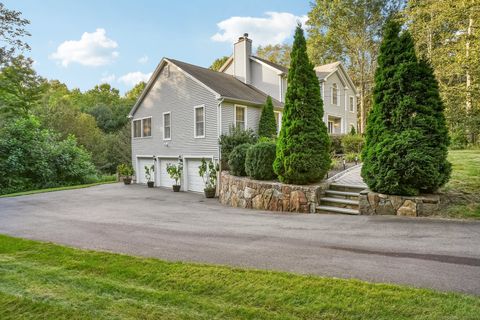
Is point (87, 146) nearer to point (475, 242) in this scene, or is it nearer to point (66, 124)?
point (66, 124)

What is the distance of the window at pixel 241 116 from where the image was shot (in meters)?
14.5

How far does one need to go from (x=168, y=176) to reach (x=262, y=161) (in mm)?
8243

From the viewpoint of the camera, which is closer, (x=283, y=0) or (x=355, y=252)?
(x=355, y=252)

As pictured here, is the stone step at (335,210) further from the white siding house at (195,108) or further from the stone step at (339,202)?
the white siding house at (195,108)

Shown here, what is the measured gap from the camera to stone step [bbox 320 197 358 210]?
8.26 metres

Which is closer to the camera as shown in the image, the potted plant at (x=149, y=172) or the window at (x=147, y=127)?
the potted plant at (x=149, y=172)

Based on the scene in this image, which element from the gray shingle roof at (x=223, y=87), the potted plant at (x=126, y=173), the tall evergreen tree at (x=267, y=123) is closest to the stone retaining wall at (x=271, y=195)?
the tall evergreen tree at (x=267, y=123)

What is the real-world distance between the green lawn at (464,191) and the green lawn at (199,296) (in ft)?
14.7

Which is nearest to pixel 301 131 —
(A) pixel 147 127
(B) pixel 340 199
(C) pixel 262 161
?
(C) pixel 262 161

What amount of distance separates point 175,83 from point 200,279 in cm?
1382

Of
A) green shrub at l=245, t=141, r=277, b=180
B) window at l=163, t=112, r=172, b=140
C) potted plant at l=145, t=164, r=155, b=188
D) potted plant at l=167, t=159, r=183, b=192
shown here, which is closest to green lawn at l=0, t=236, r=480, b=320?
green shrub at l=245, t=141, r=277, b=180

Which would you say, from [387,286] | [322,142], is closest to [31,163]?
[322,142]

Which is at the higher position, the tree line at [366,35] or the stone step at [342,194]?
the tree line at [366,35]

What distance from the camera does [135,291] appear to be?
133 inches
